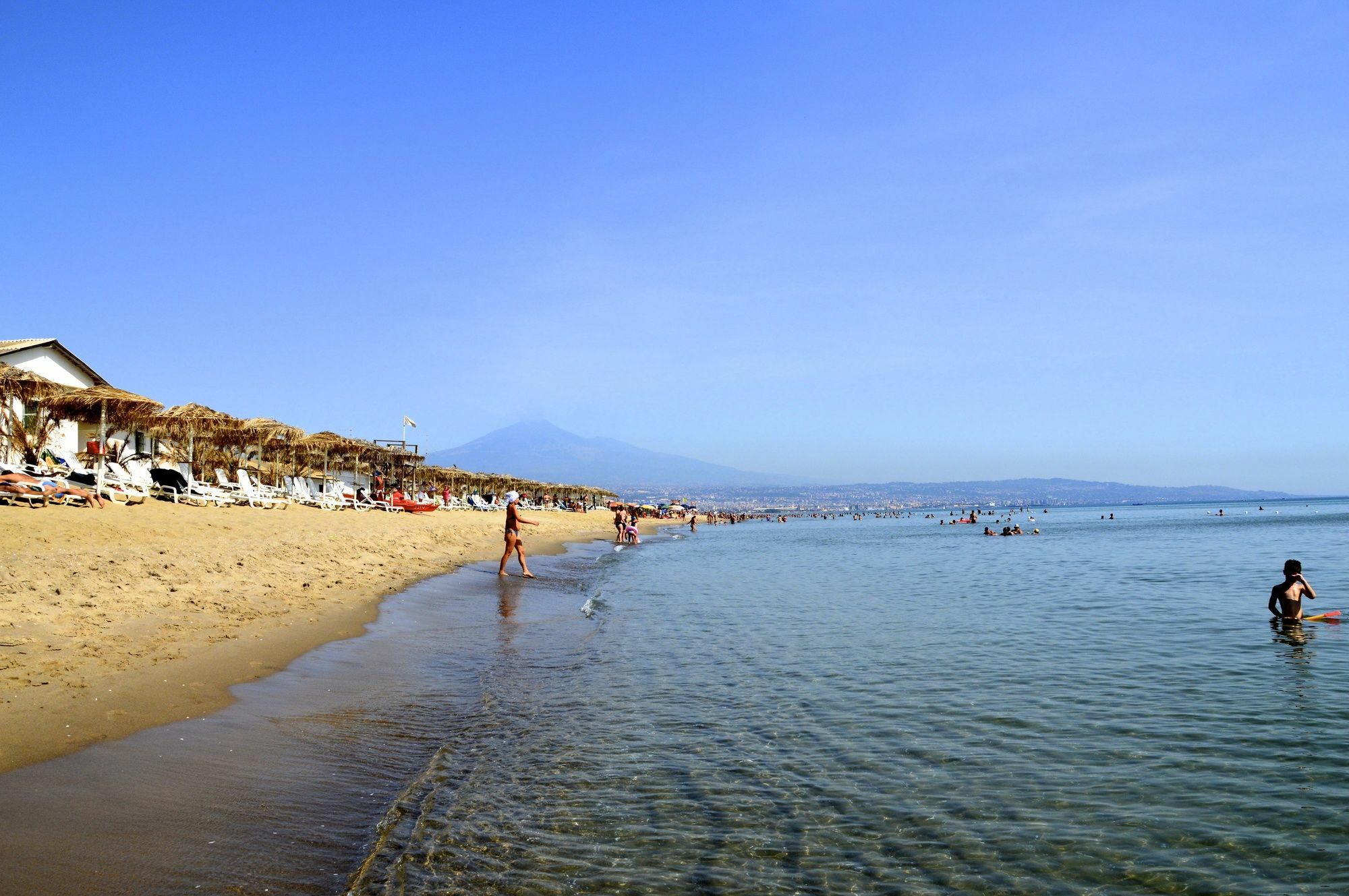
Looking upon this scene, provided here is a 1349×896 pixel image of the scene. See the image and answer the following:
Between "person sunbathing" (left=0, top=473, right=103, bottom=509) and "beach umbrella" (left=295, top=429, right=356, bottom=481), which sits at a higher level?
"beach umbrella" (left=295, top=429, right=356, bottom=481)

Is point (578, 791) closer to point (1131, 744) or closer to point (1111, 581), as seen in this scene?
point (1131, 744)

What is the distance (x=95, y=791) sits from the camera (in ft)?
14.8

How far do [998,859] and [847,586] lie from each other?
15600mm

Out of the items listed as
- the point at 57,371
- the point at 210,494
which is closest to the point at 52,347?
the point at 57,371

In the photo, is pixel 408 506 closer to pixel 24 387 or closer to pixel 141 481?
pixel 141 481

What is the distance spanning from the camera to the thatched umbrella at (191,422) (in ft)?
85.9

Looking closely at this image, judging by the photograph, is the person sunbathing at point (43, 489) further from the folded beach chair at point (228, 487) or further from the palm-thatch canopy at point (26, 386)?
the folded beach chair at point (228, 487)

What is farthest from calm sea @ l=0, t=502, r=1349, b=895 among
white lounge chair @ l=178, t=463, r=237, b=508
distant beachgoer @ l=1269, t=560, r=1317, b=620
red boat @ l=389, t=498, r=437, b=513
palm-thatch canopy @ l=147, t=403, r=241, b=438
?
red boat @ l=389, t=498, r=437, b=513

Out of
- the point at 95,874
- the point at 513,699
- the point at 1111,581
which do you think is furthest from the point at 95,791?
the point at 1111,581

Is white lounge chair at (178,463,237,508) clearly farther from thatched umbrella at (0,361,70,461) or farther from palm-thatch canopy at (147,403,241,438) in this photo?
thatched umbrella at (0,361,70,461)

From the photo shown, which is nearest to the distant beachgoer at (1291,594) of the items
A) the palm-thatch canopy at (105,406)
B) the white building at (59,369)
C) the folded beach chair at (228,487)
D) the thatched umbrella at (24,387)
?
the folded beach chair at (228,487)

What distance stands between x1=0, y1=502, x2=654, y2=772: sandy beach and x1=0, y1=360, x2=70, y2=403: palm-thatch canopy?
7274 millimetres

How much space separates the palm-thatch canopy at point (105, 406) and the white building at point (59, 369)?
3.21 metres

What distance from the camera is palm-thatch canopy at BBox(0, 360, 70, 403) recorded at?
22109 millimetres
